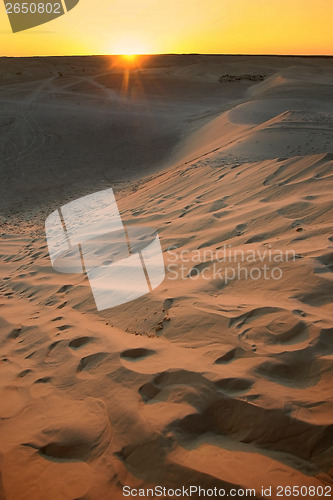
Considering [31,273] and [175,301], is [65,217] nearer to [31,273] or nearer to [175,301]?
[31,273]

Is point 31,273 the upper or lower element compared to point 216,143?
lower

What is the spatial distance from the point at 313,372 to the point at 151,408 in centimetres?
81

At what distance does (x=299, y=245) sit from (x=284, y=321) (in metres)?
0.85

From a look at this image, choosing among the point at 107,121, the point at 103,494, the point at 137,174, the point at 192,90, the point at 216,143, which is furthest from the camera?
the point at 192,90

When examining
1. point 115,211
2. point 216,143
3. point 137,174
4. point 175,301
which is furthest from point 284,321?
point 137,174

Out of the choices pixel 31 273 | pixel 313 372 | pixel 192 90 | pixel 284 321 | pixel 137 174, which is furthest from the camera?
pixel 192 90

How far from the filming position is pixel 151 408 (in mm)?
1734

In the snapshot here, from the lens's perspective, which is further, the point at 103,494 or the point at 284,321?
the point at 284,321

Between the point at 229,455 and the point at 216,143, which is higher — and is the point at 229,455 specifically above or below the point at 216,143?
below

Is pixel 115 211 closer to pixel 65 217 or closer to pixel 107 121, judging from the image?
pixel 65 217

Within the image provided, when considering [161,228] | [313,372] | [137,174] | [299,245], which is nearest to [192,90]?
[137,174]

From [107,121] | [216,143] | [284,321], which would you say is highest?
[107,121]

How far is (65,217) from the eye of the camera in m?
6.09

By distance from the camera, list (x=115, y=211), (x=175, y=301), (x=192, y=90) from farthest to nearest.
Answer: (x=192, y=90) < (x=115, y=211) < (x=175, y=301)
